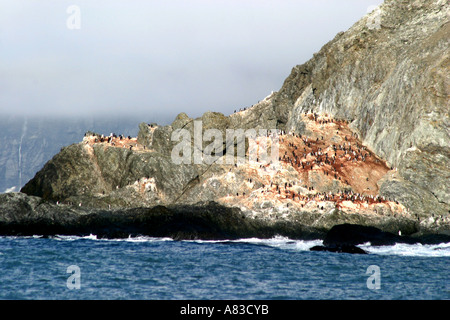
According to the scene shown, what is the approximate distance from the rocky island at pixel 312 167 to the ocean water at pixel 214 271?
9938mm

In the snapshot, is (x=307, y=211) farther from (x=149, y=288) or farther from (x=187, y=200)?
(x=149, y=288)

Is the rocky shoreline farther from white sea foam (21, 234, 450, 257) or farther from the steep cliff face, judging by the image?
the steep cliff face

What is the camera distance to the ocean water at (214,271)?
Answer: 38562 mm

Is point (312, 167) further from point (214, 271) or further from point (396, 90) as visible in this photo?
point (214, 271)

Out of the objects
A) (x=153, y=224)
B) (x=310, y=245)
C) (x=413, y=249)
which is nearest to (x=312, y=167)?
(x=310, y=245)

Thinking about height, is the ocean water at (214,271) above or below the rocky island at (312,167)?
below

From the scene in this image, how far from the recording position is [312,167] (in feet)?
323

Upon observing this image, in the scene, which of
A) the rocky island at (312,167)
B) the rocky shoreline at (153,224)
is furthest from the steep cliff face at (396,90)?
the rocky shoreline at (153,224)

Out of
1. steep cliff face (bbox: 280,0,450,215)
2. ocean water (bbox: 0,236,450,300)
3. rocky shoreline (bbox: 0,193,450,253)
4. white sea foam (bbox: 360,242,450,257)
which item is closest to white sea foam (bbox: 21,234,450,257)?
white sea foam (bbox: 360,242,450,257)

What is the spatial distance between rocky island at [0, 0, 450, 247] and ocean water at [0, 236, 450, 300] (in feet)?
32.6

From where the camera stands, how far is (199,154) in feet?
342

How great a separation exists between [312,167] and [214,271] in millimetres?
54529

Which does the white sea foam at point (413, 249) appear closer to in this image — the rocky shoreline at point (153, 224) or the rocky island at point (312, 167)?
the rocky island at point (312, 167)
